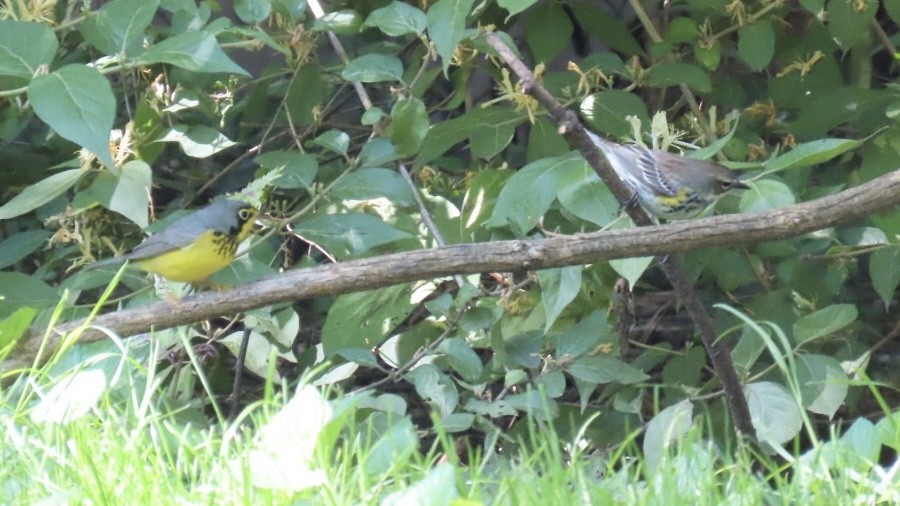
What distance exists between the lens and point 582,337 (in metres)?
2.70

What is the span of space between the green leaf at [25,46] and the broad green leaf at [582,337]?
4.47ft

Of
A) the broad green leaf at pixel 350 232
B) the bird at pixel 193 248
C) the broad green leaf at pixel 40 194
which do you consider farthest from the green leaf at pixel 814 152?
the broad green leaf at pixel 40 194

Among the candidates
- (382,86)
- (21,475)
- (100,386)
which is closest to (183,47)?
(100,386)

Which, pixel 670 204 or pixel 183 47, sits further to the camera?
pixel 670 204

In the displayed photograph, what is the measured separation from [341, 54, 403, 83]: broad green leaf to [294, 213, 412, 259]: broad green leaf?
37 cm

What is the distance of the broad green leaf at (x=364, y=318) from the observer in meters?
2.91

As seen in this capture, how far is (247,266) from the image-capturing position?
9.37 feet

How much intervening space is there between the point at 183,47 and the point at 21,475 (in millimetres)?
1094

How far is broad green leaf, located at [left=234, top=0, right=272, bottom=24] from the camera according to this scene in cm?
288

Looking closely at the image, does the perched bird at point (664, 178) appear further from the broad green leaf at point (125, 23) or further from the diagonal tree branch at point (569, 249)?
the broad green leaf at point (125, 23)

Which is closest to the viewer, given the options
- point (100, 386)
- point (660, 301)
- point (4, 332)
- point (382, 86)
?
point (100, 386)

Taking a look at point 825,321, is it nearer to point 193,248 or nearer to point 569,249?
point 569,249

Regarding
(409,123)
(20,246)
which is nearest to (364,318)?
(409,123)

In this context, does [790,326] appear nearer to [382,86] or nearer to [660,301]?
[660,301]
